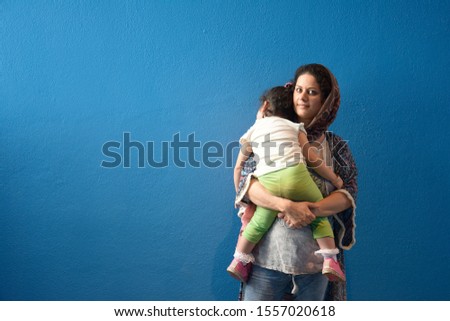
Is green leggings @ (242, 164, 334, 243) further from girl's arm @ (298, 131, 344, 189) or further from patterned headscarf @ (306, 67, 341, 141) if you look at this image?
patterned headscarf @ (306, 67, 341, 141)

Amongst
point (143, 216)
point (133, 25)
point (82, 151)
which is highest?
point (133, 25)

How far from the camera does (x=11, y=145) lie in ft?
7.32

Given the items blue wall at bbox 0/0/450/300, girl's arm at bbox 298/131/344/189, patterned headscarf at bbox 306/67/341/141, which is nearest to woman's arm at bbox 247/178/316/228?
girl's arm at bbox 298/131/344/189

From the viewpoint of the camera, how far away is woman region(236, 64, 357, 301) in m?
1.62

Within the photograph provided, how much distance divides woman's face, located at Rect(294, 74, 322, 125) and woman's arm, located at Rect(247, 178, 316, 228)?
1.11 feet

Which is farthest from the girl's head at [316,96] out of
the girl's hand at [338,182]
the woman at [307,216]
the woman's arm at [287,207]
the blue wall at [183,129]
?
Result: the blue wall at [183,129]

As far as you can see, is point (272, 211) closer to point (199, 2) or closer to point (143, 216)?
point (143, 216)

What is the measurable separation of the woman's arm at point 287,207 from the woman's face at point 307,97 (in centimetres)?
34

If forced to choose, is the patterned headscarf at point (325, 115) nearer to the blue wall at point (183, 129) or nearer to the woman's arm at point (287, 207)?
the woman's arm at point (287, 207)

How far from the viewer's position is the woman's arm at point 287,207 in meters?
1.59

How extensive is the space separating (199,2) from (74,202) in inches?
44.7
